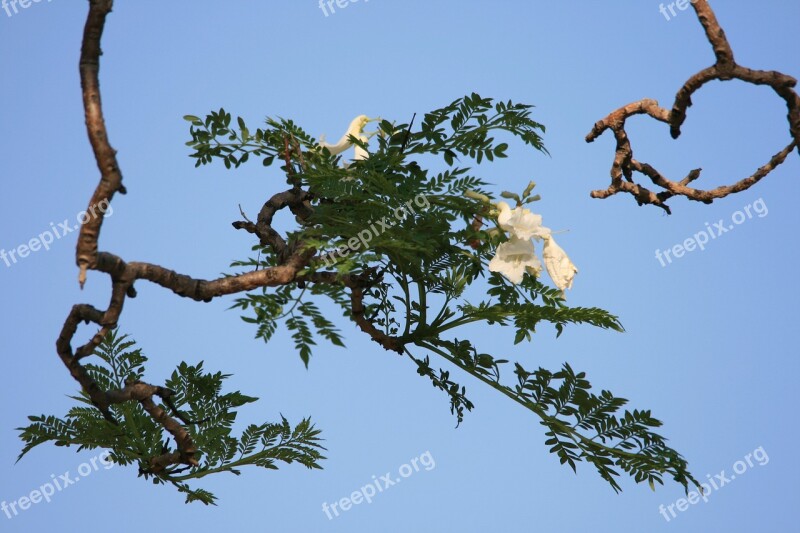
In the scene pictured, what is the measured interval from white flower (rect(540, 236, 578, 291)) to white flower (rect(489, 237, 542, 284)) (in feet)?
0.12

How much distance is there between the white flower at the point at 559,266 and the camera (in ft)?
9.27

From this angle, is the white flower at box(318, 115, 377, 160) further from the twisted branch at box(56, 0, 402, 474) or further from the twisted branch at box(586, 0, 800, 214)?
the twisted branch at box(586, 0, 800, 214)

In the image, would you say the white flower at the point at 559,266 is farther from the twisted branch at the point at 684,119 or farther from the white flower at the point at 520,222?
the twisted branch at the point at 684,119

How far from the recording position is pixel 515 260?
2.84 m

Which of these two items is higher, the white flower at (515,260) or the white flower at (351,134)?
the white flower at (351,134)

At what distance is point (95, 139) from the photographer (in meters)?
2.28

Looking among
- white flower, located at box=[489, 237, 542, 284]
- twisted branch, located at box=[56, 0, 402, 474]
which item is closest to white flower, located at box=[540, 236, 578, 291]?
white flower, located at box=[489, 237, 542, 284]

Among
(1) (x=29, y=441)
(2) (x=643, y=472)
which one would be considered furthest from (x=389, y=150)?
(1) (x=29, y=441)

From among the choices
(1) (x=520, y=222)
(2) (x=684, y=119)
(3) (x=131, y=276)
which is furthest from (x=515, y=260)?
(3) (x=131, y=276)

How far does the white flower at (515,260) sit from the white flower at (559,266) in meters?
0.04

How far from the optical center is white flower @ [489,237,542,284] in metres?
2.81

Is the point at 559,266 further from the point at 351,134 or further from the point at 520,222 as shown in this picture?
the point at 351,134

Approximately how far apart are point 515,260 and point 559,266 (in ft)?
0.42

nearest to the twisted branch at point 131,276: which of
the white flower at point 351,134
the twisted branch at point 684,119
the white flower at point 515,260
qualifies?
the white flower at point 351,134
